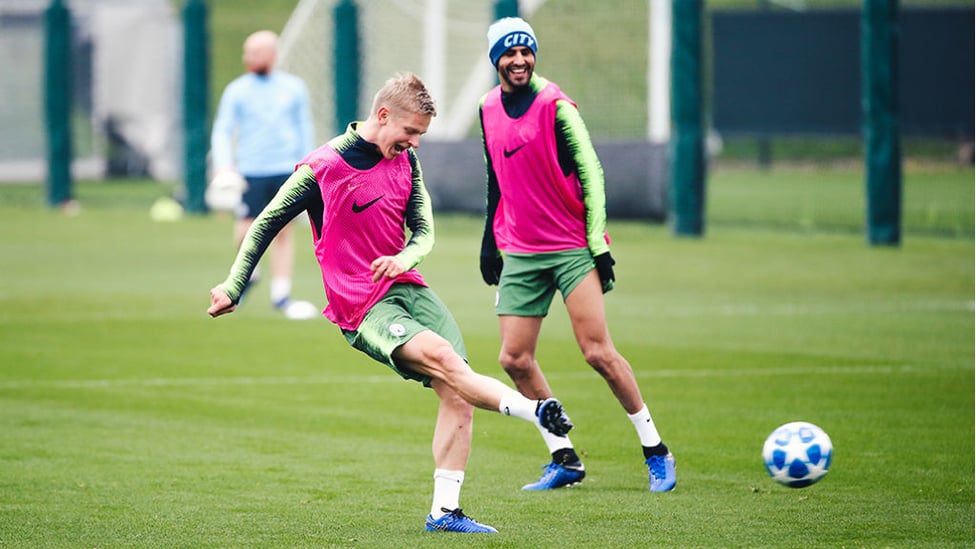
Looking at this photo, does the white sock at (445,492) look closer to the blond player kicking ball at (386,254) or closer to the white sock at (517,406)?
the blond player kicking ball at (386,254)

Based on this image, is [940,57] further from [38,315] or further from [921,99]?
[38,315]

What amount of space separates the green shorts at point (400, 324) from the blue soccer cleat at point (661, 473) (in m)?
1.36

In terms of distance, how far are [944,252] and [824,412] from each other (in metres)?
10.8

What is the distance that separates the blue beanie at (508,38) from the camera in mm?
7930

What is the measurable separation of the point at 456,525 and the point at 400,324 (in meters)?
0.84

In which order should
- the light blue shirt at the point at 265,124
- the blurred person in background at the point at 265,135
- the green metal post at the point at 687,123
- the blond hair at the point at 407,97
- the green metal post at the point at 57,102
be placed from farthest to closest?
1. the green metal post at the point at 57,102
2. the green metal post at the point at 687,123
3. the light blue shirt at the point at 265,124
4. the blurred person in background at the point at 265,135
5. the blond hair at the point at 407,97

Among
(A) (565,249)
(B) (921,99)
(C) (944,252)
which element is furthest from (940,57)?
(A) (565,249)

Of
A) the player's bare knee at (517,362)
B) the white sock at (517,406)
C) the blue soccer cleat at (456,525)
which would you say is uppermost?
the white sock at (517,406)

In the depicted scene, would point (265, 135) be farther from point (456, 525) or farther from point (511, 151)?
point (456, 525)

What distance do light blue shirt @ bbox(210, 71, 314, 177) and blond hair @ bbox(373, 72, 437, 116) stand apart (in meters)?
8.28

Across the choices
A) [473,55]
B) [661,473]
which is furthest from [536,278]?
[473,55]

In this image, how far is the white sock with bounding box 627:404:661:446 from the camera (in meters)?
8.14

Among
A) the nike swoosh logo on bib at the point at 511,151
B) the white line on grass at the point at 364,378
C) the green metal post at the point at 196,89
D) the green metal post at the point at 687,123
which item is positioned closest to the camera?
the nike swoosh logo on bib at the point at 511,151

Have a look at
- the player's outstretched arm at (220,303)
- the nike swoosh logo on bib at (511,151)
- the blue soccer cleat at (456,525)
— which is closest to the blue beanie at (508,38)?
the nike swoosh logo on bib at (511,151)
